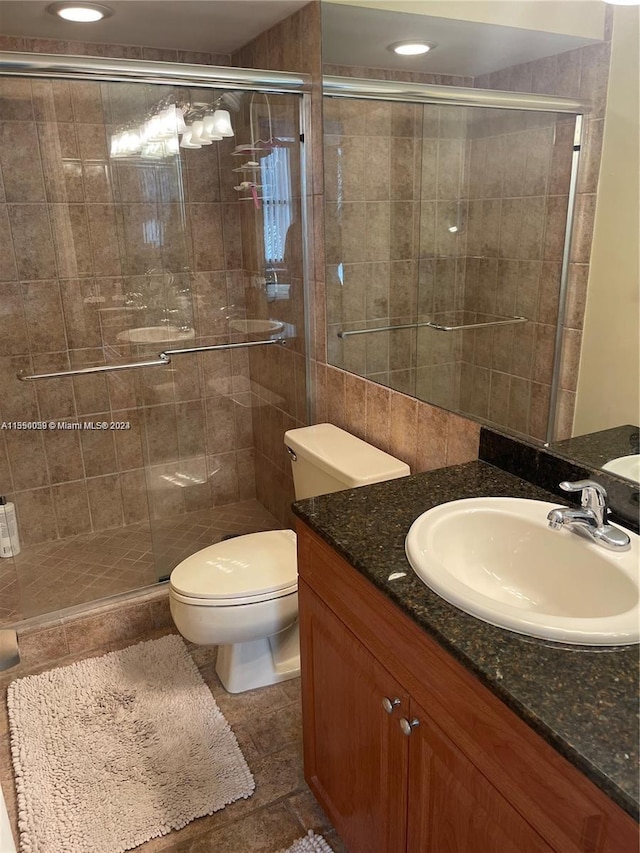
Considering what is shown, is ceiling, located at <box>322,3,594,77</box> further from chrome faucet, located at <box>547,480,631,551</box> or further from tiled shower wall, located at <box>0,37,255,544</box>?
chrome faucet, located at <box>547,480,631,551</box>

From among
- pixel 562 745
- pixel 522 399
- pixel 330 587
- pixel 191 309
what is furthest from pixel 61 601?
pixel 562 745

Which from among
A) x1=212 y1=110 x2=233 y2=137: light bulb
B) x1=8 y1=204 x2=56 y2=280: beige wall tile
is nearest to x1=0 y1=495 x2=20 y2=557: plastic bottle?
x1=8 y1=204 x2=56 y2=280: beige wall tile

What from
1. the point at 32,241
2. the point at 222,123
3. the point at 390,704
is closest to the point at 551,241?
the point at 390,704

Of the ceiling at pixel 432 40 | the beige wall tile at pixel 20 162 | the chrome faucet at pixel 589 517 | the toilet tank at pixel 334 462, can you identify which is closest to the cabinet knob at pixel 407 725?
the chrome faucet at pixel 589 517

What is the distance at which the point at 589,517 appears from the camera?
124cm

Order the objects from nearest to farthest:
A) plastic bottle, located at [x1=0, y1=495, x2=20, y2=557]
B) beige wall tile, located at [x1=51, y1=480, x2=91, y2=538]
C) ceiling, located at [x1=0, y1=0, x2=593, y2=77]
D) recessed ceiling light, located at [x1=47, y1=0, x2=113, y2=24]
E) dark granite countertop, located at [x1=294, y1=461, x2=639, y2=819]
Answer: dark granite countertop, located at [x1=294, y1=461, x2=639, y2=819], ceiling, located at [x1=0, y1=0, x2=593, y2=77], recessed ceiling light, located at [x1=47, y1=0, x2=113, y2=24], plastic bottle, located at [x1=0, y1=495, x2=20, y2=557], beige wall tile, located at [x1=51, y1=480, x2=91, y2=538]

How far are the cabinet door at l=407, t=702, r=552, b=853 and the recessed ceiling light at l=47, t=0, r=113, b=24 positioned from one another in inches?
91.4

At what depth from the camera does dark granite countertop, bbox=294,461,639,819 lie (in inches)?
30.2

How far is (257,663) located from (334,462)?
744mm

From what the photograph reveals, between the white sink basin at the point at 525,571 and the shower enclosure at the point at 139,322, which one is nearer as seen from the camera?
the white sink basin at the point at 525,571

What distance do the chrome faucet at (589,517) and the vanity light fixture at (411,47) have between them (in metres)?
1.33

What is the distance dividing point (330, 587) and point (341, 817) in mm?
582

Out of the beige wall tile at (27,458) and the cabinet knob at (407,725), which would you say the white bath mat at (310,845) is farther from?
the beige wall tile at (27,458)

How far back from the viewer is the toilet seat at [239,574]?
6.28 ft
